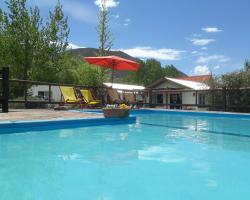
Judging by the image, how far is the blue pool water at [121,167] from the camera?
255cm

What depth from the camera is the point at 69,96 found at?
11125 millimetres

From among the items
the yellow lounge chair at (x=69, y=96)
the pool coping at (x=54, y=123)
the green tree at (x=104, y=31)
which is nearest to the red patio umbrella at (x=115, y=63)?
the yellow lounge chair at (x=69, y=96)

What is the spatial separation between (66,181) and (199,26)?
77.0ft

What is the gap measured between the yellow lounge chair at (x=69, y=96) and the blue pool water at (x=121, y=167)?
17.6 feet

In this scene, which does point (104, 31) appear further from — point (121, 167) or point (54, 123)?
point (121, 167)

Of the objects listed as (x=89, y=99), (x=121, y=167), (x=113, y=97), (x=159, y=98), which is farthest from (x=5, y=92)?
(x=159, y=98)

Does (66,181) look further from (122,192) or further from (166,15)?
(166,15)

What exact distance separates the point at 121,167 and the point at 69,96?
26.2 feet

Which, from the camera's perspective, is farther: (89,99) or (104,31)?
(104,31)

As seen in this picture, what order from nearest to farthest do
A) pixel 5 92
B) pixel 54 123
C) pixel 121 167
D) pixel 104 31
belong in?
pixel 121 167 → pixel 54 123 → pixel 5 92 → pixel 104 31

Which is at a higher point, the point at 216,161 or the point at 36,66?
the point at 36,66

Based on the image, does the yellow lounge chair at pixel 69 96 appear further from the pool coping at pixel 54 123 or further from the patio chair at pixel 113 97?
the pool coping at pixel 54 123

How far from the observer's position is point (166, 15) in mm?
21703

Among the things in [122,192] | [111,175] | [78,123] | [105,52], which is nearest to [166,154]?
[111,175]
